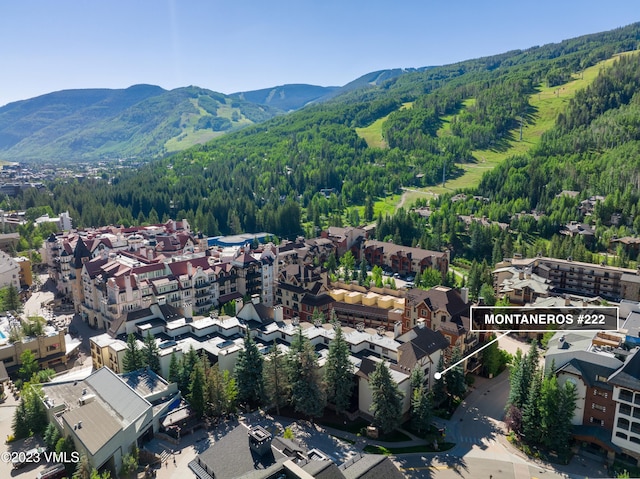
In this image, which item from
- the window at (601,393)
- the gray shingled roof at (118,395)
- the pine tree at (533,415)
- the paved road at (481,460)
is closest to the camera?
the paved road at (481,460)

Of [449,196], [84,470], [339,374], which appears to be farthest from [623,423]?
[449,196]

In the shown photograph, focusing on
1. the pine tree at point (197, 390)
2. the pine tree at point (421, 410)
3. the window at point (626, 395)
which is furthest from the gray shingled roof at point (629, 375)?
the pine tree at point (197, 390)

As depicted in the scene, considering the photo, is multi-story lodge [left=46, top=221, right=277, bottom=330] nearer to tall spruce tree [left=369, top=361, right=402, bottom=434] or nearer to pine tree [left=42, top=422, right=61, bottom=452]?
pine tree [left=42, top=422, right=61, bottom=452]

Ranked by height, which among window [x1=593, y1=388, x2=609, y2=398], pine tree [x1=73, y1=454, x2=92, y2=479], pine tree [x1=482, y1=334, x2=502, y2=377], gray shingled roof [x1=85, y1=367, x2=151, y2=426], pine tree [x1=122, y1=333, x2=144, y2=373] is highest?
pine tree [x1=122, y1=333, x2=144, y2=373]

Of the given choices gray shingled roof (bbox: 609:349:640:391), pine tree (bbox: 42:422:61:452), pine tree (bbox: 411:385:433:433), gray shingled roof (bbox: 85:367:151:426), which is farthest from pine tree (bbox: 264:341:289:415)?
gray shingled roof (bbox: 609:349:640:391)

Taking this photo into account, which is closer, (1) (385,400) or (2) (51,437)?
(2) (51,437)

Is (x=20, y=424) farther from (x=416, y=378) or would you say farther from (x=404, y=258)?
(x=404, y=258)

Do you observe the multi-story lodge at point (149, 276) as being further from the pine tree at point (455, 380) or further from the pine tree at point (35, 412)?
the pine tree at point (455, 380)
